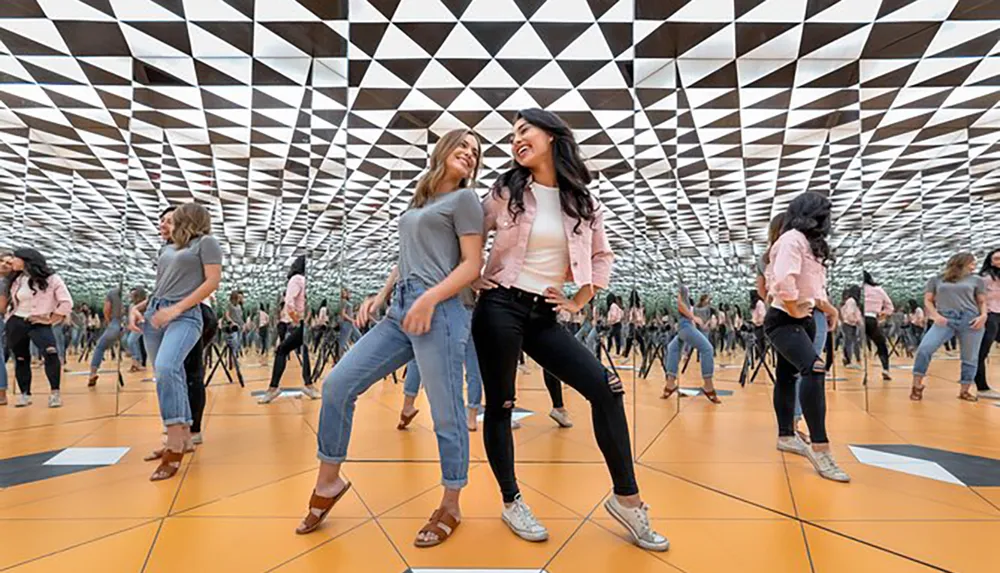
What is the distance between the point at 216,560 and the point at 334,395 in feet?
2.08

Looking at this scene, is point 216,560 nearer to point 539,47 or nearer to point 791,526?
point 791,526

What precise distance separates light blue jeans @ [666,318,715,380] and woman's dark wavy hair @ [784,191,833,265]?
124cm

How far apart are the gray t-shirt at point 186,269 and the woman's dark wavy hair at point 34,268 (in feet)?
8.02

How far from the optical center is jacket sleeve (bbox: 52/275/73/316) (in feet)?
12.6

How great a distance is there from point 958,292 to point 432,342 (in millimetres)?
4402

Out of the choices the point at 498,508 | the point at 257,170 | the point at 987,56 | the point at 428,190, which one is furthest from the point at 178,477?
the point at 987,56

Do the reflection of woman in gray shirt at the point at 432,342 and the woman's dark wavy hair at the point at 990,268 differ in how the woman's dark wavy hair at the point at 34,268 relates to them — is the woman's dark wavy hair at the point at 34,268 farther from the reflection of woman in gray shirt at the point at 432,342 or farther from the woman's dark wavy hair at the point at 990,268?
the woman's dark wavy hair at the point at 990,268

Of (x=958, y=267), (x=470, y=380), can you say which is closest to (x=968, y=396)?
(x=958, y=267)

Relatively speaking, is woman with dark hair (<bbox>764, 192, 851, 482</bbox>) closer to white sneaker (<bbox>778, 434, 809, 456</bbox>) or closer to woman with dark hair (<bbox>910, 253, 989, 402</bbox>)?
white sneaker (<bbox>778, 434, 809, 456</bbox>)

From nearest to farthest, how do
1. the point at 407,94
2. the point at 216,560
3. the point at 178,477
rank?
the point at 216,560 < the point at 178,477 < the point at 407,94

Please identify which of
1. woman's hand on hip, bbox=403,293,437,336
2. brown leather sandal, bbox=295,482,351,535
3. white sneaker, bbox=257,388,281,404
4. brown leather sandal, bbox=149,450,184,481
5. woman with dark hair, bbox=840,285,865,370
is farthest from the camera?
white sneaker, bbox=257,388,281,404

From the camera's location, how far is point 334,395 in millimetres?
1593

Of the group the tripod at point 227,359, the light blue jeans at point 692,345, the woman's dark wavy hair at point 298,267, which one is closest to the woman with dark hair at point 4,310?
the tripod at point 227,359

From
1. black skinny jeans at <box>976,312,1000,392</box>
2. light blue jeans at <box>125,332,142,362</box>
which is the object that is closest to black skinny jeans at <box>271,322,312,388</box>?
light blue jeans at <box>125,332,142,362</box>
